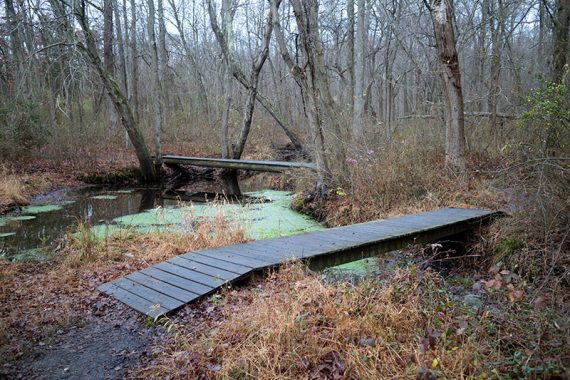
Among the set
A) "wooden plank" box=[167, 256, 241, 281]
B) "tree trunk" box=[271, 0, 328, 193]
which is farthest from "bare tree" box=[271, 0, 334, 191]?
"wooden plank" box=[167, 256, 241, 281]

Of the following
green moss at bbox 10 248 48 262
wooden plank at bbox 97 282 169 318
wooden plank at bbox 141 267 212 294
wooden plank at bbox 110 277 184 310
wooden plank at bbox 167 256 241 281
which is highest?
wooden plank at bbox 167 256 241 281

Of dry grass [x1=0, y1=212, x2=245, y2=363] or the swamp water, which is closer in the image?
dry grass [x1=0, y1=212, x2=245, y2=363]

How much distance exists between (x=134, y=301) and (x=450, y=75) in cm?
650

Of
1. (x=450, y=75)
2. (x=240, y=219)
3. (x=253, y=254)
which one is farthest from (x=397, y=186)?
(x=253, y=254)

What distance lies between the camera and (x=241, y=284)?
454 centimetres

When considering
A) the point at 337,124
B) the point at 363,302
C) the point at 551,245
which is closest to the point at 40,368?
the point at 363,302

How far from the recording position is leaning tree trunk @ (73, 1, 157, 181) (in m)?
11.8

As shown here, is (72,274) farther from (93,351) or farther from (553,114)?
(553,114)

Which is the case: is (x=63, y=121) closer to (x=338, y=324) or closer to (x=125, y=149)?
(x=125, y=149)

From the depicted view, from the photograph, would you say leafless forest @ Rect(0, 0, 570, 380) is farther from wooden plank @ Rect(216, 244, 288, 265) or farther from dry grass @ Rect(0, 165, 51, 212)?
wooden plank @ Rect(216, 244, 288, 265)

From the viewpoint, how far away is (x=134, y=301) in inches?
170

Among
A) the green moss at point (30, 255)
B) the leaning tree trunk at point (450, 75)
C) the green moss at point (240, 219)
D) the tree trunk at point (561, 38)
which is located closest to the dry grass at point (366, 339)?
the green moss at point (240, 219)

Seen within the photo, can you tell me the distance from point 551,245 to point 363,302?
9.13ft

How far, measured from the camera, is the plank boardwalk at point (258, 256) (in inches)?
171
